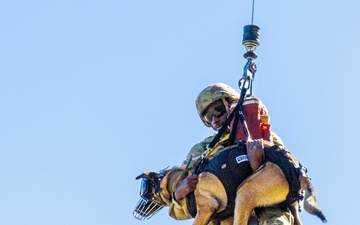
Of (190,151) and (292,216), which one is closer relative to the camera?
(292,216)

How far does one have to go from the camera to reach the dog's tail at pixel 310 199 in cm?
2475

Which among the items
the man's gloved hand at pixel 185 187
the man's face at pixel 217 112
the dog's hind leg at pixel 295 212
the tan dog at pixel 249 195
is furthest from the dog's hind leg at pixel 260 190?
the man's face at pixel 217 112

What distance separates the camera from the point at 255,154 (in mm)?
25641

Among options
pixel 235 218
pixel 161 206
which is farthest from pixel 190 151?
pixel 235 218

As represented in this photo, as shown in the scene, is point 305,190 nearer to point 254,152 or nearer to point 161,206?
point 254,152

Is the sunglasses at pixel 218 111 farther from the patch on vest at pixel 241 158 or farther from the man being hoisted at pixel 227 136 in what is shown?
the patch on vest at pixel 241 158

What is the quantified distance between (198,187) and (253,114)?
46.9 inches

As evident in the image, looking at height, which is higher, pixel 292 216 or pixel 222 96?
pixel 222 96

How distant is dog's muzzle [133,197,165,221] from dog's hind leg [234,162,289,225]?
242 cm

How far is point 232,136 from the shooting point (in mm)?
26188

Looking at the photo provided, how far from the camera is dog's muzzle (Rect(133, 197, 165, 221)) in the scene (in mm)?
27781

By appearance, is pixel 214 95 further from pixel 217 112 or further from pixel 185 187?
pixel 185 187

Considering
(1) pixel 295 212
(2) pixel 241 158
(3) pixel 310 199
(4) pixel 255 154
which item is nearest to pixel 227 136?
(2) pixel 241 158

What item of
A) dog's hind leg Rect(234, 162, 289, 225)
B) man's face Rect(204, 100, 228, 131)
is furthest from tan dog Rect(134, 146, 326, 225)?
man's face Rect(204, 100, 228, 131)
